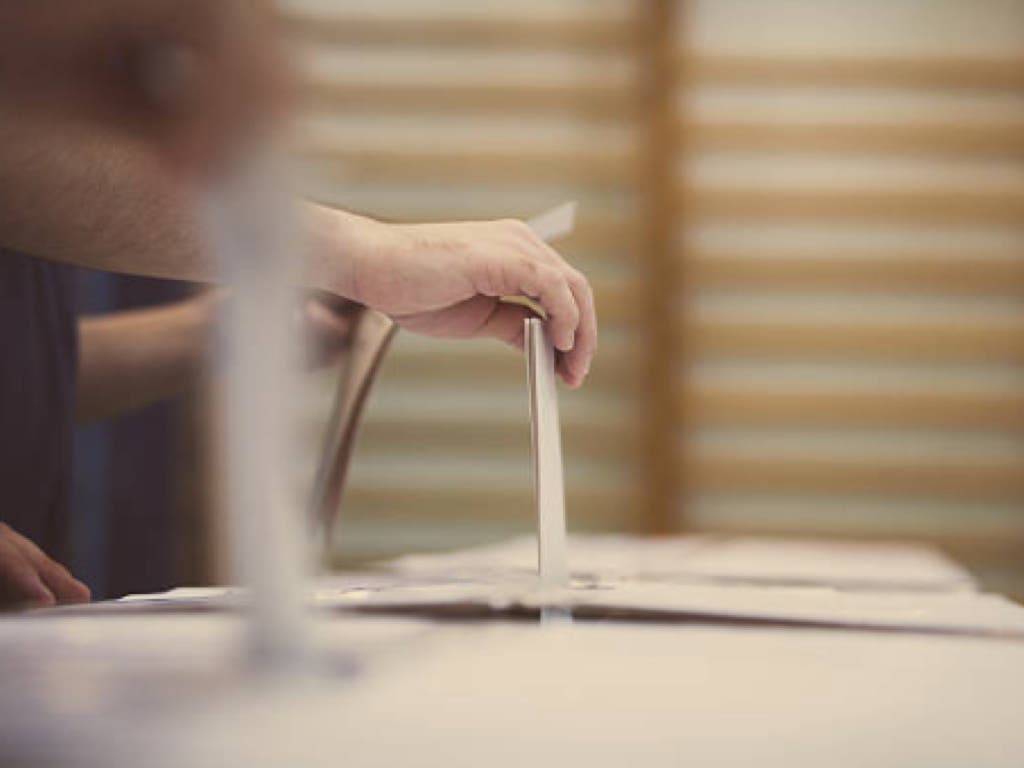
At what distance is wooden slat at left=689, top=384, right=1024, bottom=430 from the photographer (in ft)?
8.56

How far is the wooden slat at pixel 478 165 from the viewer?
8.77ft

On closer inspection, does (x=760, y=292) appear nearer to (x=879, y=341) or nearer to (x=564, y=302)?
(x=879, y=341)

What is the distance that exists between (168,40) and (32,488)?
0.97 meters

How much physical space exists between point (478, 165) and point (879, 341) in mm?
945

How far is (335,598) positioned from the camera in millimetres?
536

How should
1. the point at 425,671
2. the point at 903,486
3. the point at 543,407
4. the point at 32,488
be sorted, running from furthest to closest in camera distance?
the point at 903,486 < the point at 32,488 < the point at 543,407 < the point at 425,671

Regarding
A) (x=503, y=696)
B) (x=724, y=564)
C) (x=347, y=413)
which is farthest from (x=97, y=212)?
(x=724, y=564)

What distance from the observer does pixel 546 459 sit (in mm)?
623

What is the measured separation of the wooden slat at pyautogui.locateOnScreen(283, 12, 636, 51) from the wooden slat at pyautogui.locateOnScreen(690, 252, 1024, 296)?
1.93ft

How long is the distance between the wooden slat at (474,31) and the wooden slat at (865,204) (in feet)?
1.30

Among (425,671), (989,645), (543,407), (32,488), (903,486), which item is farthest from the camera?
(903,486)

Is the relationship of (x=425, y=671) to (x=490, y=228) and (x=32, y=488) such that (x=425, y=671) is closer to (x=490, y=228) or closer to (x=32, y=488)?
(x=490, y=228)

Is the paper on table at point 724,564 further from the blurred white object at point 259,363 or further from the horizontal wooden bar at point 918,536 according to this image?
the horizontal wooden bar at point 918,536

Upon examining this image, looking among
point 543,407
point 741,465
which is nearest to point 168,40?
point 543,407
